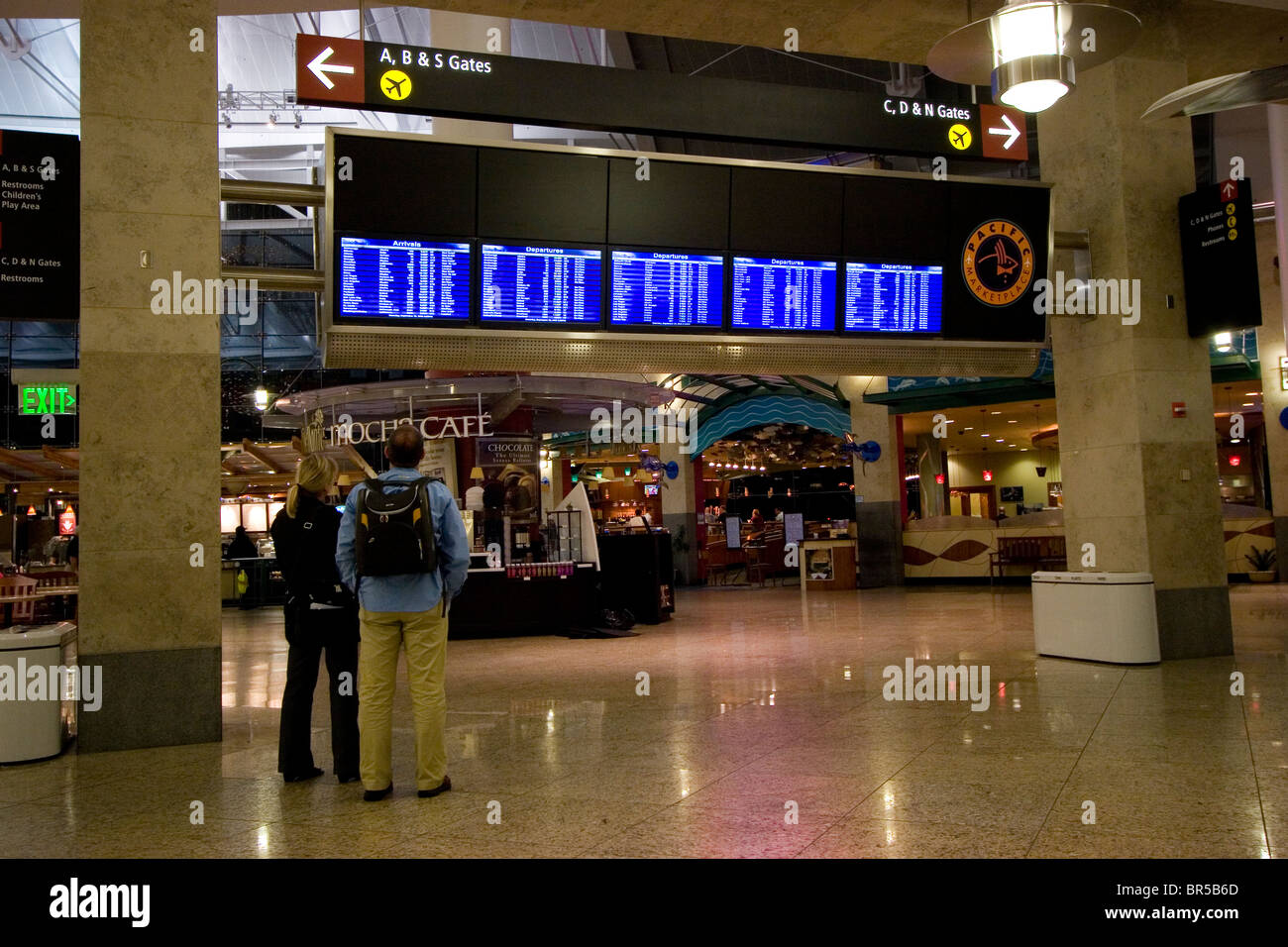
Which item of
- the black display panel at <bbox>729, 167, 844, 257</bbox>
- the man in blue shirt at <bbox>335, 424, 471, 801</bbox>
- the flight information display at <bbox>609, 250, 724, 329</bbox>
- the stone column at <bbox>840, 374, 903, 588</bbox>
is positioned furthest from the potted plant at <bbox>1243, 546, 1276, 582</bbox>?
the man in blue shirt at <bbox>335, 424, 471, 801</bbox>

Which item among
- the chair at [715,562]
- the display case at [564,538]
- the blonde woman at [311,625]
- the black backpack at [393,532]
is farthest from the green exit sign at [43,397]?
the black backpack at [393,532]

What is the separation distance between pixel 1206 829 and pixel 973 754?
56.1 inches

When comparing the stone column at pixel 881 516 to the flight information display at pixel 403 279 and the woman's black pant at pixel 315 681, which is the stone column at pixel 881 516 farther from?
the woman's black pant at pixel 315 681

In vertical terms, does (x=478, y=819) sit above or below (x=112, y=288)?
below

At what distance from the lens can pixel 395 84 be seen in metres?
6.61

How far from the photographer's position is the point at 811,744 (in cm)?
534

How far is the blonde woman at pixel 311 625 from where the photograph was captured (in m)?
4.81

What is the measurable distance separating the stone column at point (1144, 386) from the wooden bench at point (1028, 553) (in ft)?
32.1

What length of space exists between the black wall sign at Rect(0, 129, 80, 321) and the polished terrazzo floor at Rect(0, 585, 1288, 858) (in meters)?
2.77

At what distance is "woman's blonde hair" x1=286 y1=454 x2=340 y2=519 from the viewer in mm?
4875

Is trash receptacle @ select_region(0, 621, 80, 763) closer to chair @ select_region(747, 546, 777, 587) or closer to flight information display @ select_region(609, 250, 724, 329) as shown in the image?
flight information display @ select_region(609, 250, 724, 329)
